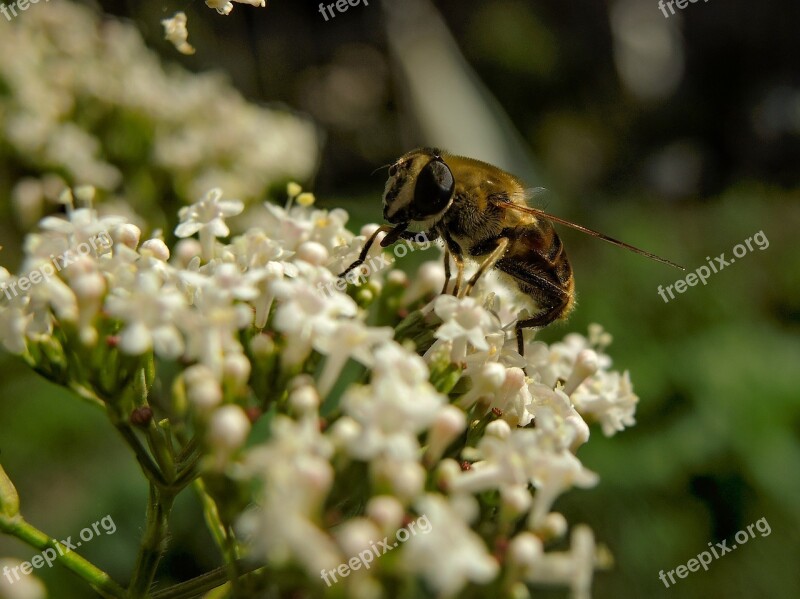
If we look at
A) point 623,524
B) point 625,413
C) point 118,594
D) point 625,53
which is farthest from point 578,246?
point 625,53

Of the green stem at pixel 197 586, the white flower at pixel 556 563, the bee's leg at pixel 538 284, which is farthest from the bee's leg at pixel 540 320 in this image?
the green stem at pixel 197 586

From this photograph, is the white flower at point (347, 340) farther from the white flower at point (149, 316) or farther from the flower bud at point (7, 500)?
the flower bud at point (7, 500)

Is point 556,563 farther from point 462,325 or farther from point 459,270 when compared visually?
point 459,270

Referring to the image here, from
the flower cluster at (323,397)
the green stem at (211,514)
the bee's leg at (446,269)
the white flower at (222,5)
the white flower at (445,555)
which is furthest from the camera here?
the bee's leg at (446,269)

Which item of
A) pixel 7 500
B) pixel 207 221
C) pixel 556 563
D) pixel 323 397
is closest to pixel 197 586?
pixel 7 500

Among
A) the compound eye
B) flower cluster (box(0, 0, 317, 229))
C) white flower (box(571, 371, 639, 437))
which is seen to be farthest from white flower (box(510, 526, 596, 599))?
flower cluster (box(0, 0, 317, 229))

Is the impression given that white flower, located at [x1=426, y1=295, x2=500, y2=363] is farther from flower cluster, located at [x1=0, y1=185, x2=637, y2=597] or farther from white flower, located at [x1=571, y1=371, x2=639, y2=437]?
white flower, located at [x1=571, y1=371, x2=639, y2=437]
